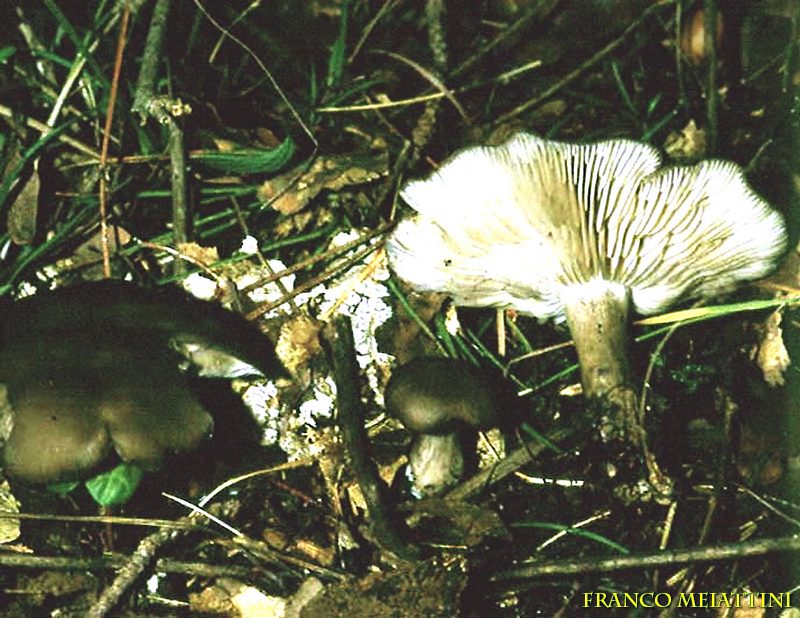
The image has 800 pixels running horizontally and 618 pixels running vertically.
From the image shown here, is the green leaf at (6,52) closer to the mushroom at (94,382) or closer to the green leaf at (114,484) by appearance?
the mushroom at (94,382)

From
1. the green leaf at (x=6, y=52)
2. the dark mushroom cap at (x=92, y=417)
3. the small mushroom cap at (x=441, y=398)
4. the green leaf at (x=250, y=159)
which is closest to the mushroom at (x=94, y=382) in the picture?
the dark mushroom cap at (x=92, y=417)

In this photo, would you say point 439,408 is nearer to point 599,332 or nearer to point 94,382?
point 599,332

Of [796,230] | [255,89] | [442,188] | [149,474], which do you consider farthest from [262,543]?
[796,230]

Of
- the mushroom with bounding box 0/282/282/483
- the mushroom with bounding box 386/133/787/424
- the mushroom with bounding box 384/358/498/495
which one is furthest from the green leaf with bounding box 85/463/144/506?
the mushroom with bounding box 386/133/787/424

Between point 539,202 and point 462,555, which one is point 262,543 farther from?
point 539,202

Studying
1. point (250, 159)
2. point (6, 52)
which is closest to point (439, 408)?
point (250, 159)

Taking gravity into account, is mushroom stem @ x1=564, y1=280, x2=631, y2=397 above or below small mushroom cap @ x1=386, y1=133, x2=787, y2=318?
below

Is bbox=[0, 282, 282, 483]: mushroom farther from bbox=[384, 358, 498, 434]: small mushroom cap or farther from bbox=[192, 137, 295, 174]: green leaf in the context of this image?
bbox=[192, 137, 295, 174]: green leaf
